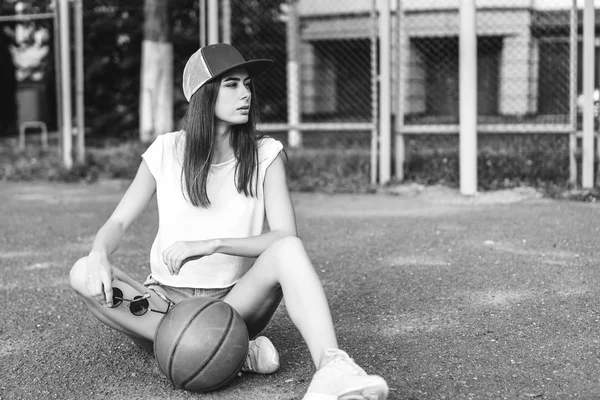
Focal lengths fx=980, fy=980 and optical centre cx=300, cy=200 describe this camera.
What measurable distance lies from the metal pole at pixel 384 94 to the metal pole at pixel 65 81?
13.8ft

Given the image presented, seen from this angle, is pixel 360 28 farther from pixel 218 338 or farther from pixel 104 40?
pixel 218 338

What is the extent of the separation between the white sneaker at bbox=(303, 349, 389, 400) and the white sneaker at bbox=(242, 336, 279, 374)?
0.56 m

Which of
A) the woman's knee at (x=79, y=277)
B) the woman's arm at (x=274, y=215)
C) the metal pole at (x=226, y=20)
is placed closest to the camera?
the woman's knee at (x=79, y=277)

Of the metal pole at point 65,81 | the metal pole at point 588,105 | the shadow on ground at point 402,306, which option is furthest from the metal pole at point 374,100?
the metal pole at point 65,81

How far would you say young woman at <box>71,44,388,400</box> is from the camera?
401 centimetres

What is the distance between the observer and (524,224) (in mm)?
7938

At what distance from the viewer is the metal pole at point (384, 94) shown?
10320 mm

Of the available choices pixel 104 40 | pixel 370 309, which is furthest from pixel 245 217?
pixel 104 40

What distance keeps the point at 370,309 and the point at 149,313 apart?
1569 millimetres

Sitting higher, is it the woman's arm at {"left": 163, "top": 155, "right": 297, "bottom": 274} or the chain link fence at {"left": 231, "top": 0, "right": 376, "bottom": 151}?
the chain link fence at {"left": 231, "top": 0, "right": 376, "bottom": 151}

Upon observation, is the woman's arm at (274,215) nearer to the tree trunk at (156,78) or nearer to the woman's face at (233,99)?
the woman's face at (233,99)

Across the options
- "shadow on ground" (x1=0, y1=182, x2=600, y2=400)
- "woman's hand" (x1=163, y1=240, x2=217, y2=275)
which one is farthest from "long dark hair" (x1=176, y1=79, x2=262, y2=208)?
"shadow on ground" (x1=0, y1=182, x2=600, y2=400)

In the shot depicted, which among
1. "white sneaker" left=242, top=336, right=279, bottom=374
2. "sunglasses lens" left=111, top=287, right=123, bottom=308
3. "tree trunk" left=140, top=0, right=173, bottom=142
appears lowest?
"white sneaker" left=242, top=336, right=279, bottom=374

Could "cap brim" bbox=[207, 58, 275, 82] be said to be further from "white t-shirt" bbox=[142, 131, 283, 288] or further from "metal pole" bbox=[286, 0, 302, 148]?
"metal pole" bbox=[286, 0, 302, 148]
